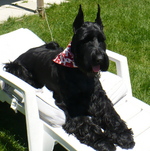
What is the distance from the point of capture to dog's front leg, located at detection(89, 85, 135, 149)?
340cm

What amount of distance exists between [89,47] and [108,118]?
86 cm

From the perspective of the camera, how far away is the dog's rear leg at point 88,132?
3262 millimetres

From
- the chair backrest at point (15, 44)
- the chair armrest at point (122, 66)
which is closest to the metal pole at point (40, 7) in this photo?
the chair backrest at point (15, 44)

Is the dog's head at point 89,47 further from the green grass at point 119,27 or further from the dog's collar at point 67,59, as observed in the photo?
the green grass at point 119,27

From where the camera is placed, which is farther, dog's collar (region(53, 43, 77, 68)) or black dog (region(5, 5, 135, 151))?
dog's collar (region(53, 43, 77, 68))

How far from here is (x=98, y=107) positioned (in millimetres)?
3621

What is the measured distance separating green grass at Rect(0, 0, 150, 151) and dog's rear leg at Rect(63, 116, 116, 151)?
5.05 feet

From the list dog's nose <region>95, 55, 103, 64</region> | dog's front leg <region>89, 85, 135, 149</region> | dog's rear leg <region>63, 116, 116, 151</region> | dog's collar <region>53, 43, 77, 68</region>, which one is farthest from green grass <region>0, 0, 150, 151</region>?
dog's nose <region>95, 55, 103, 64</region>

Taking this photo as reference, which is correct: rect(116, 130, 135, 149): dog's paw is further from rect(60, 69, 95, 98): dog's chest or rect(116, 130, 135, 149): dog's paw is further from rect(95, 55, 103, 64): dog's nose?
rect(95, 55, 103, 64): dog's nose

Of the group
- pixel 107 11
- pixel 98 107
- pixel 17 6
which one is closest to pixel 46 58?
pixel 98 107

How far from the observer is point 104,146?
128 inches

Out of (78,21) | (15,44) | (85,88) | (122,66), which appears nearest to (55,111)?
(85,88)

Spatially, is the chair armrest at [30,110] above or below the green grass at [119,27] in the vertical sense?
above

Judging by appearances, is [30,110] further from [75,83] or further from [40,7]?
[40,7]
